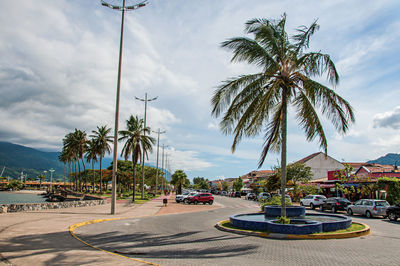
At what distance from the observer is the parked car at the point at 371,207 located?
75.7ft

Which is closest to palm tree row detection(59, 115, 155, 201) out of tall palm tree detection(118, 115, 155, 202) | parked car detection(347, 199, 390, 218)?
tall palm tree detection(118, 115, 155, 202)

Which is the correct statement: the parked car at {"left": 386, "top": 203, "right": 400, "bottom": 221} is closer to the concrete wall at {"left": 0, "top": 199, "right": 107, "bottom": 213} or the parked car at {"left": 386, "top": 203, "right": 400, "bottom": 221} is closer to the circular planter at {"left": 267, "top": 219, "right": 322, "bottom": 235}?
the circular planter at {"left": 267, "top": 219, "right": 322, "bottom": 235}

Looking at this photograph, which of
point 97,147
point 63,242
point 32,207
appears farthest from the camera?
point 97,147

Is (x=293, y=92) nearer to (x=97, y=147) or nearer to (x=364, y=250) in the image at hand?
(x=364, y=250)

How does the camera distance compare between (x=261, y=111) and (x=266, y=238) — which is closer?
(x=266, y=238)

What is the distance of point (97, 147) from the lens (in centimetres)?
6619

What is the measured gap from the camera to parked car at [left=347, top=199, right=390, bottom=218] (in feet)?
75.7

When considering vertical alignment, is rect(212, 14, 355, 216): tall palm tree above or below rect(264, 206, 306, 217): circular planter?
above

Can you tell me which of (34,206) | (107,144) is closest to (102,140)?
(107,144)

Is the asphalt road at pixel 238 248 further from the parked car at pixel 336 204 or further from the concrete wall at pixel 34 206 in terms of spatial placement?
the parked car at pixel 336 204

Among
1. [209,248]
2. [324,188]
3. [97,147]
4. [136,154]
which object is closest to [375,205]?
[209,248]

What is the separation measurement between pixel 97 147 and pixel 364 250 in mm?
62483

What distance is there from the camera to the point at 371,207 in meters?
23.5

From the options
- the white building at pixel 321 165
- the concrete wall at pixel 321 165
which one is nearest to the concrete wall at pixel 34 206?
the white building at pixel 321 165
